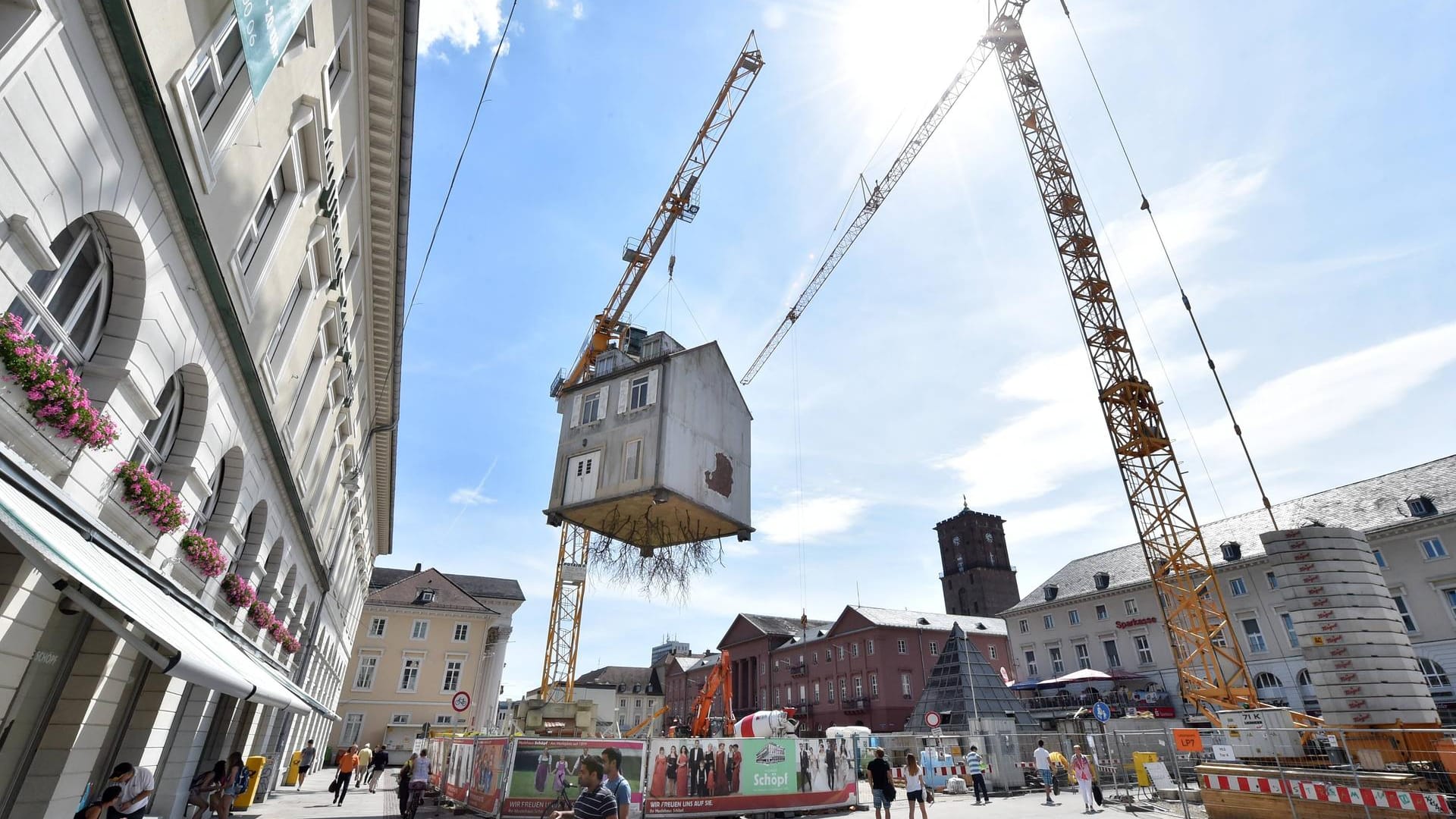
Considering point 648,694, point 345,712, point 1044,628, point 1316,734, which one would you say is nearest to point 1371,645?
point 1316,734

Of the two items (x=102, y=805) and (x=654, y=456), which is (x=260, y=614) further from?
(x=654, y=456)

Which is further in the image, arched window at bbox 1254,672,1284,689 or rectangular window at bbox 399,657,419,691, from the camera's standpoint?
rectangular window at bbox 399,657,419,691

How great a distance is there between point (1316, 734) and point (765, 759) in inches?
565

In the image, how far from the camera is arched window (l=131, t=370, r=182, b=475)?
31.1ft

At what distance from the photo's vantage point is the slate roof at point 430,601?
5122cm

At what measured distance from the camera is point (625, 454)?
16359 mm

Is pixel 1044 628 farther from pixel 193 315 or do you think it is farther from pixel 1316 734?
pixel 193 315

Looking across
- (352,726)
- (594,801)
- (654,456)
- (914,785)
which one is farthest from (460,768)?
(352,726)

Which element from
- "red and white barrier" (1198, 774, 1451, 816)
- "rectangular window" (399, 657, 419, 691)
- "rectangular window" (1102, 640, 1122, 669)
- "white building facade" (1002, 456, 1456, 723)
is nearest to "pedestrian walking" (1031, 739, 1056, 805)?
"red and white barrier" (1198, 774, 1451, 816)

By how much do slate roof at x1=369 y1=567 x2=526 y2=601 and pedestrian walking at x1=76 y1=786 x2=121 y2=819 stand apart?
56.5 m

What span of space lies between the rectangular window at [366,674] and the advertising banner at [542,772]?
3987cm

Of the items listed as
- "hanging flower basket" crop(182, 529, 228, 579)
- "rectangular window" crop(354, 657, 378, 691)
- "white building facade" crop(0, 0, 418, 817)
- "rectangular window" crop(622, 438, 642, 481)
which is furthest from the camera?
"rectangular window" crop(354, 657, 378, 691)

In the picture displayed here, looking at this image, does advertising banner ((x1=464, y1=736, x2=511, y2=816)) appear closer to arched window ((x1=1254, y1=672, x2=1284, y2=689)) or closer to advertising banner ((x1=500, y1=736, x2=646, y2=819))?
advertising banner ((x1=500, y1=736, x2=646, y2=819))

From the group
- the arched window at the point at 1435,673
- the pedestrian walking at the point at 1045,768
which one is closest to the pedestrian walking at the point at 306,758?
the pedestrian walking at the point at 1045,768
